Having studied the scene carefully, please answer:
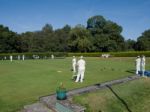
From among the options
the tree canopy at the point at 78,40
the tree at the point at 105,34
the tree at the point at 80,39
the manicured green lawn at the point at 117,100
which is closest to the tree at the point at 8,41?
the tree canopy at the point at 78,40

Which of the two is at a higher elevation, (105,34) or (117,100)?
(105,34)

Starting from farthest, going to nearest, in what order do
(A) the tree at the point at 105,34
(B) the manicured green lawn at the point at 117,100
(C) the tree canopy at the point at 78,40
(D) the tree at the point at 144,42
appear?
(D) the tree at the point at 144,42 → (A) the tree at the point at 105,34 → (C) the tree canopy at the point at 78,40 → (B) the manicured green lawn at the point at 117,100

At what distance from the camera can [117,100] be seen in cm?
1130

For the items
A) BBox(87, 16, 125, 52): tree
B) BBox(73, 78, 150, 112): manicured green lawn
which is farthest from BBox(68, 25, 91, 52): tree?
BBox(73, 78, 150, 112): manicured green lawn

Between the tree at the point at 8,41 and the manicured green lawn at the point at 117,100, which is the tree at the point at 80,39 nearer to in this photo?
the tree at the point at 8,41

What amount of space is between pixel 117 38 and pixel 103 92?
80.6m

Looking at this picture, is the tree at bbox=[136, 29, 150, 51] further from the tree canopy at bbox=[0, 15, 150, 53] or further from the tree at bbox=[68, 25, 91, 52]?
the tree at bbox=[68, 25, 91, 52]

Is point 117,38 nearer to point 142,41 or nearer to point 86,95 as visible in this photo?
point 142,41

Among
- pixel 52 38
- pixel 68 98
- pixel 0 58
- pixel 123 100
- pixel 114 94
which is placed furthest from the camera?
pixel 52 38

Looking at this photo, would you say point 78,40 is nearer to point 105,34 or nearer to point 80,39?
point 80,39

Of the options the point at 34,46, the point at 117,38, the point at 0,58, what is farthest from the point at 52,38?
the point at 0,58

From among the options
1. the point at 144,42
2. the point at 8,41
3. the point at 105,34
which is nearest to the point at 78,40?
the point at 105,34

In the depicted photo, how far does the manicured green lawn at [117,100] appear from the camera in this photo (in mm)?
10203

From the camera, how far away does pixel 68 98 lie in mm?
10523
